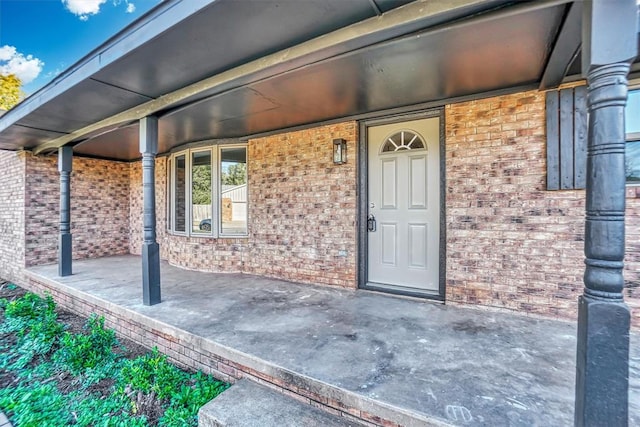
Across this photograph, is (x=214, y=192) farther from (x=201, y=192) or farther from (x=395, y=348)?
(x=395, y=348)

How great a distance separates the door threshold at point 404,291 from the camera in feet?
11.6

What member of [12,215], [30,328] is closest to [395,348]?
[30,328]

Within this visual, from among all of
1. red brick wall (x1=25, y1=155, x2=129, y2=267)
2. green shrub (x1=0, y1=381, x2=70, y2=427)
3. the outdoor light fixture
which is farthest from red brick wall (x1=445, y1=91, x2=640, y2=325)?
red brick wall (x1=25, y1=155, x2=129, y2=267)

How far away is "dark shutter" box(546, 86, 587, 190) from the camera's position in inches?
109

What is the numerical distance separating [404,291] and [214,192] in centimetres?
349

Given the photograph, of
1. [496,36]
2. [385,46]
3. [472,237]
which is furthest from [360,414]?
[496,36]

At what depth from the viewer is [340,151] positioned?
404cm

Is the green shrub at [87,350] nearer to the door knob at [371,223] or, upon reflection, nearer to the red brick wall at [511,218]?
the door knob at [371,223]

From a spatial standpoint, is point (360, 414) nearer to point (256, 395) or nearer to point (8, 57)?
point (256, 395)

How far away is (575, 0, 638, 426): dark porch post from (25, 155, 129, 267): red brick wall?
26.0 feet

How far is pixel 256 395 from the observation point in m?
2.10

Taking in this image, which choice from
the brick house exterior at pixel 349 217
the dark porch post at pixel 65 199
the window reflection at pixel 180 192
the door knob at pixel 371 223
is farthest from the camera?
the window reflection at pixel 180 192

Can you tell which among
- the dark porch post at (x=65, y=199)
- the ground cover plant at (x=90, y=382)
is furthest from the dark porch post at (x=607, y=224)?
the dark porch post at (x=65, y=199)

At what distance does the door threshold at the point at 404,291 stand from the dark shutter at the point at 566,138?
1600 mm
